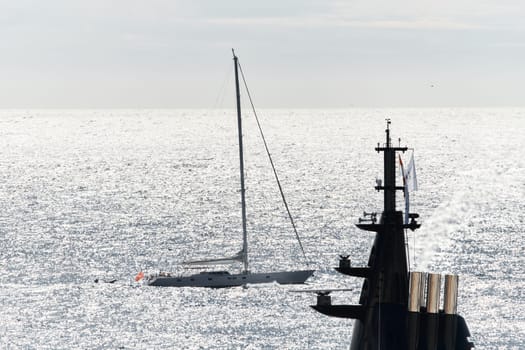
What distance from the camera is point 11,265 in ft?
459

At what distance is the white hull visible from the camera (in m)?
124

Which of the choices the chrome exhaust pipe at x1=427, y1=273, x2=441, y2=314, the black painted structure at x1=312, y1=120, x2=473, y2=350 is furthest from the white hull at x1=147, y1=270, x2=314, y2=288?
the chrome exhaust pipe at x1=427, y1=273, x2=441, y2=314

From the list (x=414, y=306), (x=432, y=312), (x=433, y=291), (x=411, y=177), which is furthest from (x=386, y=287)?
(x=411, y=177)

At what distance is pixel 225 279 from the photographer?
417ft

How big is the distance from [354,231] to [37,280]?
180 ft

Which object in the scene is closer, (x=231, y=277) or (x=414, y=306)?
(x=414, y=306)

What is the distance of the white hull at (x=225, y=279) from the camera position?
123688 millimetres

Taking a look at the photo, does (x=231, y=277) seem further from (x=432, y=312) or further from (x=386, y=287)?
(x=432, y=312)

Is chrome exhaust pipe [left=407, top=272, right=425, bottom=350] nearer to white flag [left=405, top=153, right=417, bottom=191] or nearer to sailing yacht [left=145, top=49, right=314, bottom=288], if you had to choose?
white flag [left=405, top=153, right=417, bottom=191]

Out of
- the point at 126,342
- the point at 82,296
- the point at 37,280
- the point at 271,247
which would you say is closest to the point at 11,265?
the point at 37,280

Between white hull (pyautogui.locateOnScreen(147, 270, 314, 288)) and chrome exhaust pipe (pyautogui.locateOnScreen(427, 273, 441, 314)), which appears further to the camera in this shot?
white hull (pyautogui.locateOnScreen(147, 270, 314, 288))

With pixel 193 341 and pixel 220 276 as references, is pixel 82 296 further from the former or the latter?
pixel 193 341

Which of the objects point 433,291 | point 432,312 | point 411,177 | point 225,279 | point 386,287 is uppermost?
point 411,177

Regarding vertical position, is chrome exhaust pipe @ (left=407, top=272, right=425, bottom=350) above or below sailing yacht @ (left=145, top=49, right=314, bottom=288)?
above
